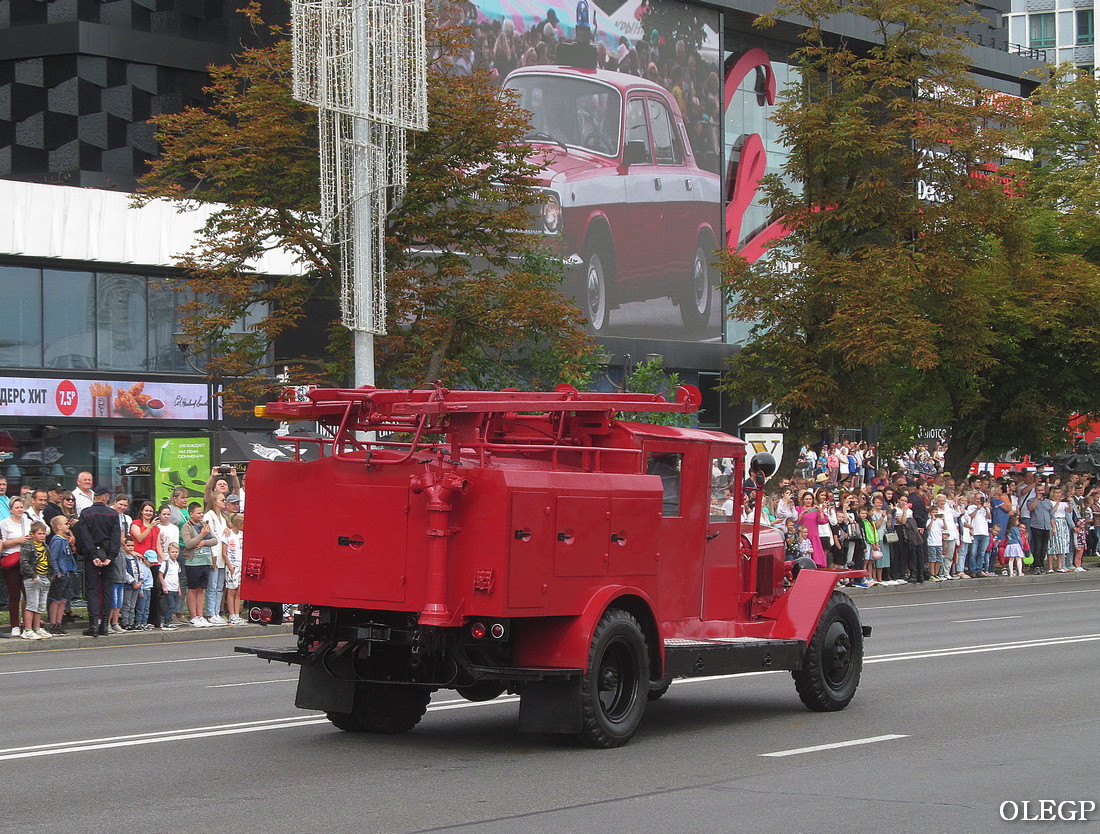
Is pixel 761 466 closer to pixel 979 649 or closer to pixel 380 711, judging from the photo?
pixel 380 711

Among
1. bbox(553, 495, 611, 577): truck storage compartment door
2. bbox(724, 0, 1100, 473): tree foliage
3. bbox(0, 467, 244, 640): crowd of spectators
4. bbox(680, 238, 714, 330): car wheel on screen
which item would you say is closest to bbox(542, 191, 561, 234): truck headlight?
bbox(680, 238, 714, 330): car wheel on screen

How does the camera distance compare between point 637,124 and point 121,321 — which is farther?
point 637,124

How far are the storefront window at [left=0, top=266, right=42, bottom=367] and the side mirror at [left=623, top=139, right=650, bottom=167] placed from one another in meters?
21.7

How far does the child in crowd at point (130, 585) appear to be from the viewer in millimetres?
20516

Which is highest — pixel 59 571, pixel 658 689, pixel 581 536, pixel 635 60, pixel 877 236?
pixel 635 60

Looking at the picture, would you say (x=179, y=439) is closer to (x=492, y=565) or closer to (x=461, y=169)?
(x=461, y=169)

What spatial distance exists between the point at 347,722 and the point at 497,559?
91.6 inches

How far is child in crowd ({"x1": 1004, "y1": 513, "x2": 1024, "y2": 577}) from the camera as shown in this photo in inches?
1384

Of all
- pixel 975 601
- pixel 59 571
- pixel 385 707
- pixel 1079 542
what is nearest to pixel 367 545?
pixel 385 707

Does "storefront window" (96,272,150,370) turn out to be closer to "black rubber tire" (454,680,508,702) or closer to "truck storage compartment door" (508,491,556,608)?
"black rubber tire" (454,680,508,702)

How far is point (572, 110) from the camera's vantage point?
47875 millimetres

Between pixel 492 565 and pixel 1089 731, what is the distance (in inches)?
188

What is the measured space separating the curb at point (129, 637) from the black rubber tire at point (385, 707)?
799 centimetres

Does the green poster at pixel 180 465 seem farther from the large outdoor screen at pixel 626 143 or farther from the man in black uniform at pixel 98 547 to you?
the large outdoor screen at pixel 626 143
